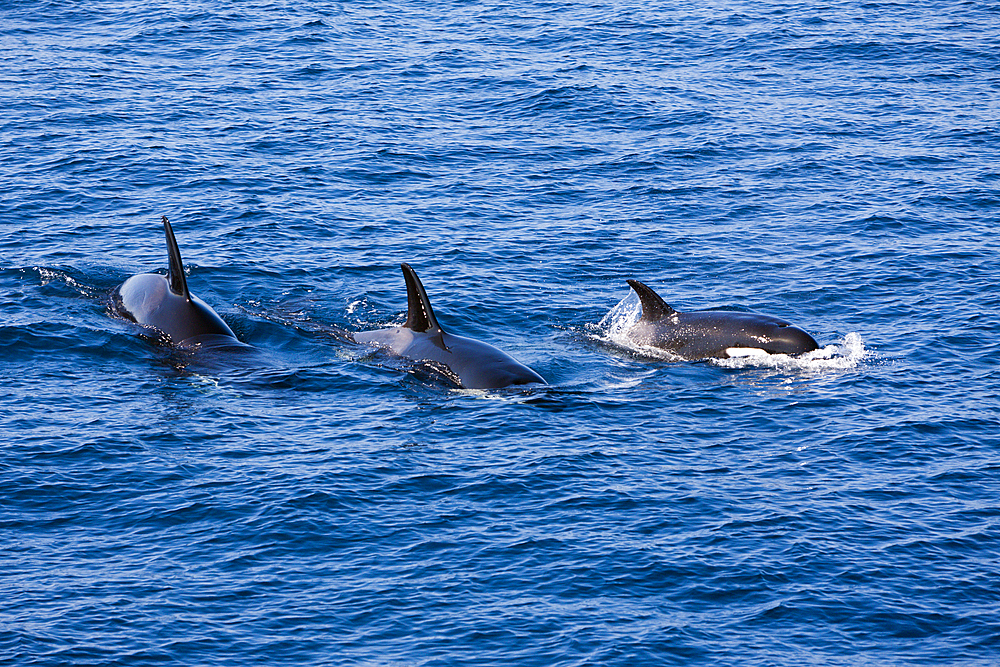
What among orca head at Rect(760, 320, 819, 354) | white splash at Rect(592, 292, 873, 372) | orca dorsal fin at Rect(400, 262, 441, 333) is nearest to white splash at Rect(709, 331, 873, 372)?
white splash at Rect(592, 292, 873, 372)

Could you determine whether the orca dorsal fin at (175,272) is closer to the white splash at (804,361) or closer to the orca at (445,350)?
the orca at (445,350)

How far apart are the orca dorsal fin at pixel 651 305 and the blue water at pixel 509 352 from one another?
3.39 feet

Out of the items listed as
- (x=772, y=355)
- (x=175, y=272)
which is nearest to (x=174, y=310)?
(x=175, y=272)

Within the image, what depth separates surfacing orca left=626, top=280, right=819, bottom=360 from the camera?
2522 cm

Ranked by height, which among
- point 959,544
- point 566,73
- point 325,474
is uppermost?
point 566,73

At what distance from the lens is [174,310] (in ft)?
84.3

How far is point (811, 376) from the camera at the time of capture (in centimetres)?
2469

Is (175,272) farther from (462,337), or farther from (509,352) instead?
(509,352)

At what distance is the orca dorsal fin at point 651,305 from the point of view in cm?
2641

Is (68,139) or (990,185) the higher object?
(68,139)

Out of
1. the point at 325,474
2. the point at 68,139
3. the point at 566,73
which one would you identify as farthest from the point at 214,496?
the point at 566,73

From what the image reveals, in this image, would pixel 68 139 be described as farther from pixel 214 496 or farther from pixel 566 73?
pixel 214 496

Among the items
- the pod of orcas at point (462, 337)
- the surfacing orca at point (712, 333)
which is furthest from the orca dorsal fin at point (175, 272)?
the surfacing orca at point (712, 333)

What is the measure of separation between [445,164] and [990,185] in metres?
15.9
